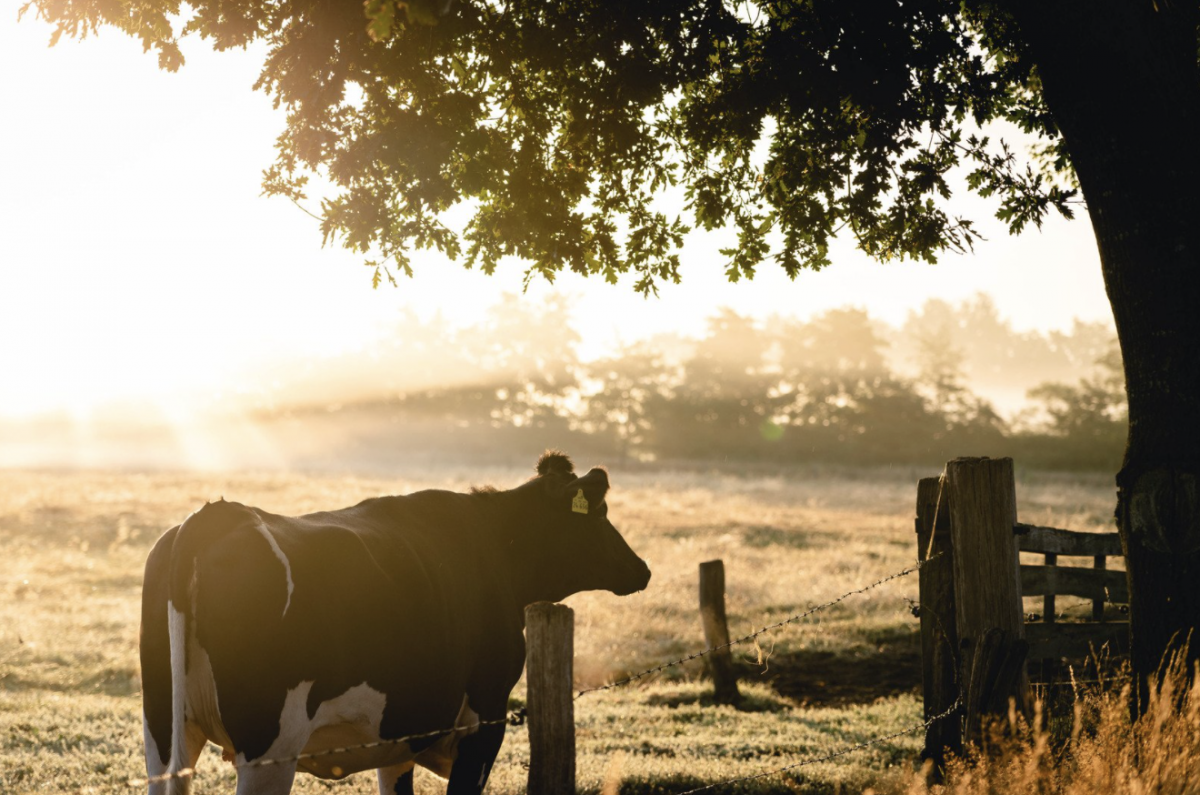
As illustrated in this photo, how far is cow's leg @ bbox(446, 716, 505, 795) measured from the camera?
19.1 feet

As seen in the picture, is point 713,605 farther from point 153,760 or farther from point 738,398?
point 738,398

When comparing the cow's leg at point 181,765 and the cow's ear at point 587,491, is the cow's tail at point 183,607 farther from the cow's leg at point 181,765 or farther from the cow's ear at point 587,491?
the cow's ear at point 587,491

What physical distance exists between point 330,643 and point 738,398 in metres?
62.6

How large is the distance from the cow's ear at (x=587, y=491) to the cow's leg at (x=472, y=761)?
5.93 feet

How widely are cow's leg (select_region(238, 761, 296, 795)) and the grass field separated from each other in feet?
4.99

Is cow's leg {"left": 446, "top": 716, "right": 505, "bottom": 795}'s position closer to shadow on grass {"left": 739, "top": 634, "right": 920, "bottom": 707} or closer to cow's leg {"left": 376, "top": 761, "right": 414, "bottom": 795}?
cow's leg {"left": 376, "top": 761, "right": 414, "bottom": 795}

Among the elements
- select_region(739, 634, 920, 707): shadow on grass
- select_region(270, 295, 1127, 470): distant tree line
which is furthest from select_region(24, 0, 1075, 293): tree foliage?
select_region(270, 295, 1127, 470): distant tree line

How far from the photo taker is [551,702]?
4512 mm

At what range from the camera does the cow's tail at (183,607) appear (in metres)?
4.69

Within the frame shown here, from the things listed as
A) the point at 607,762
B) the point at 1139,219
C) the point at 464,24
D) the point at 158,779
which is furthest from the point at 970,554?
the point at 464,24

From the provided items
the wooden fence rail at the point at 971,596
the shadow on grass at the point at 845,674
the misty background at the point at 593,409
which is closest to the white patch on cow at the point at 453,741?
the wooden fence rail at the point at 971,596

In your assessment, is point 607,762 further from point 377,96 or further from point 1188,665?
point 377,96

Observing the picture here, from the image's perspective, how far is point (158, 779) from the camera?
4.60 metres

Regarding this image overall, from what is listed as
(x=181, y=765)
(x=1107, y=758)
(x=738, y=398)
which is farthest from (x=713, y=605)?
(x=738, y=398)
